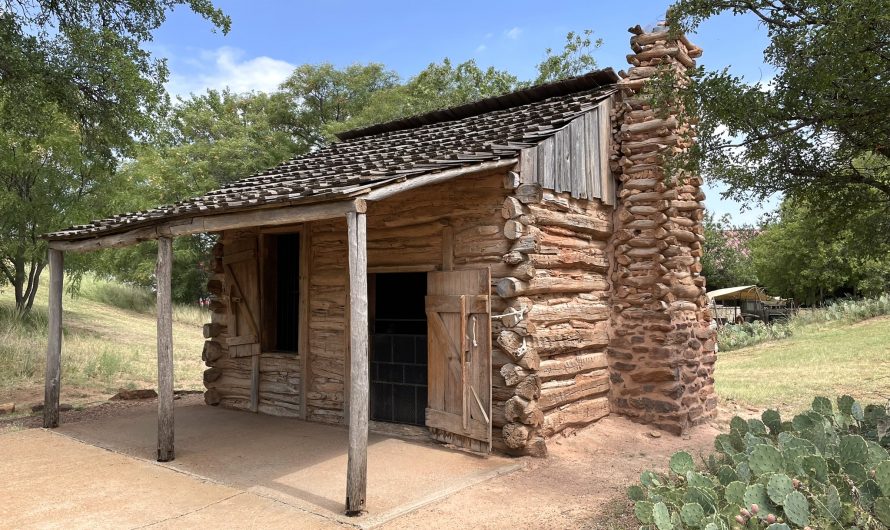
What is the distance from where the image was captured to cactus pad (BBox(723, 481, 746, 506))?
3.96 m

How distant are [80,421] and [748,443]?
8914mm

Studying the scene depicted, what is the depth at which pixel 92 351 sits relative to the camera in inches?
590

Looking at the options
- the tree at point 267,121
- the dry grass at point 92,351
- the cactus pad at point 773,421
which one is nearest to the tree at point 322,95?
the tree at point 267,121

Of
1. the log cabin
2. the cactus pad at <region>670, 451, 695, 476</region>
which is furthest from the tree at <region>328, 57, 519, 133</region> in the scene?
the cactus pad at <region>670, 451, 695, 476</region>

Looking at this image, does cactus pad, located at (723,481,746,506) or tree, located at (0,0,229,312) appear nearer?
cactus pad, located at (723,481,746,506)

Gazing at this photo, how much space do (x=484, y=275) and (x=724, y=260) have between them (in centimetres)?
3638

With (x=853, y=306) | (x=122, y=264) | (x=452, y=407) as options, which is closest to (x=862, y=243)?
(x=452, y=407)

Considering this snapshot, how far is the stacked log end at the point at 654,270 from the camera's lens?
8.02 m

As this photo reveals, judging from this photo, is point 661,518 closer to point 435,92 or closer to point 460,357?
point 460,357

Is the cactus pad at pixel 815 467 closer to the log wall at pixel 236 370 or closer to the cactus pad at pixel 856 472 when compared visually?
the cactus pad at pixel 856 472

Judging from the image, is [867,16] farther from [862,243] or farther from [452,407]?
[452,407]

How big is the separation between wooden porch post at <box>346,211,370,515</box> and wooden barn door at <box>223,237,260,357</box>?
460 cm

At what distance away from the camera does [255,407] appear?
9297mm

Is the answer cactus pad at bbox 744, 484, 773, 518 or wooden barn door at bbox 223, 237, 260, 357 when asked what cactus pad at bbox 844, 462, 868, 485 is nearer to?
cactus pad at bbox 744, 484, 773, 518
